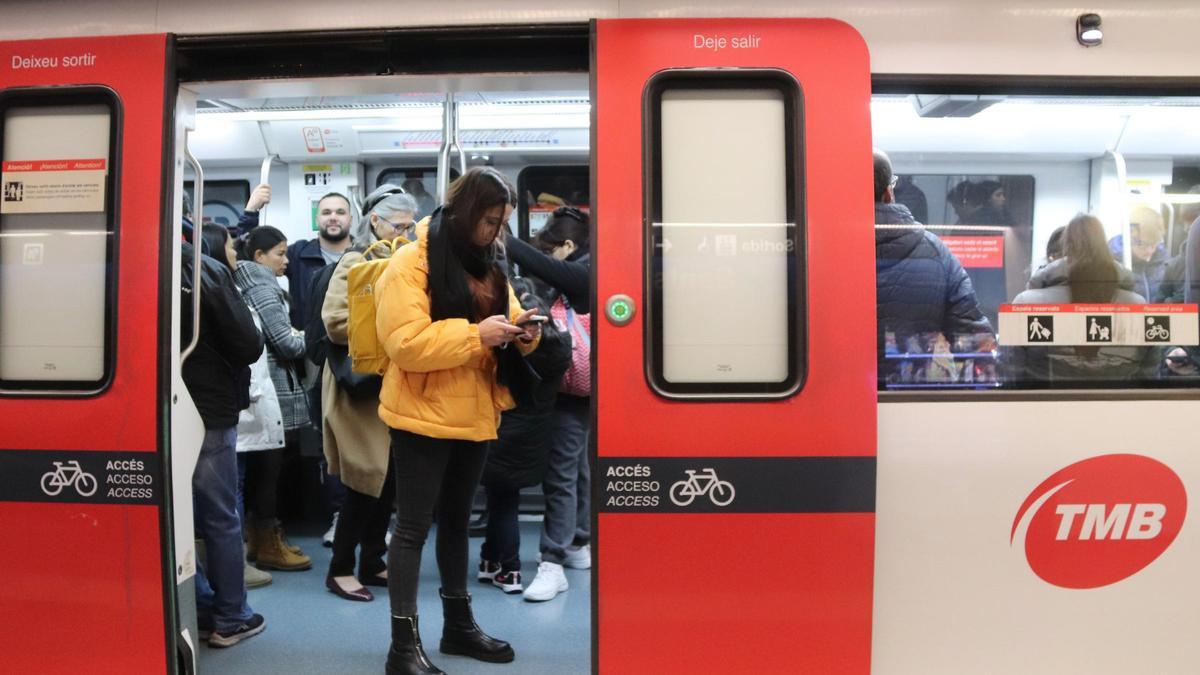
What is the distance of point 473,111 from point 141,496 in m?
3.79

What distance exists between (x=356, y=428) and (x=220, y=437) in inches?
28.5

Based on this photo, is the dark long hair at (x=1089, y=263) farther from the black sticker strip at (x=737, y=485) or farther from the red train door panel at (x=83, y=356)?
the red train door panel at (x=83, y=356)

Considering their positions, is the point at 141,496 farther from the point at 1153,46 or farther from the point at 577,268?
the point at 1153,46

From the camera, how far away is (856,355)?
2875 millimetres

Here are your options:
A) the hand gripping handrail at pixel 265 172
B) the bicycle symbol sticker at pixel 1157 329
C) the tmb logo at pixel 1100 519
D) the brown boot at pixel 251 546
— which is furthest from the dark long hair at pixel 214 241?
the bicycle symbol sticker at pixel 1157 329

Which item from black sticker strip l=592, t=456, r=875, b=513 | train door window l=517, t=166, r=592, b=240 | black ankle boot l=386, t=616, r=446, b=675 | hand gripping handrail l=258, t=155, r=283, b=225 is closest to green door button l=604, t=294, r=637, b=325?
Answer: black sticker strip l=592, t=456, r=875, b=513

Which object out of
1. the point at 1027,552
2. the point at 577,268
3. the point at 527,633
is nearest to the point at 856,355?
the point at 1027,552

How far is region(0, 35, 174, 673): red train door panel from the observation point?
9.88 ft

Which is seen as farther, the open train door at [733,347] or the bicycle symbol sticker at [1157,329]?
the bicycle symbol sticker at [1157,329]

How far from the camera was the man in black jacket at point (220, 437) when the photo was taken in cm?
374

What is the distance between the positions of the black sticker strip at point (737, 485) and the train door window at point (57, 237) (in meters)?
1.72

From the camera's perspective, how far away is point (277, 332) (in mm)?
4980

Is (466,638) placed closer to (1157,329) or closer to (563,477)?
(563,477)

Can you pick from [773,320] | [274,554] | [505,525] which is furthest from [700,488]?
[274,554]
